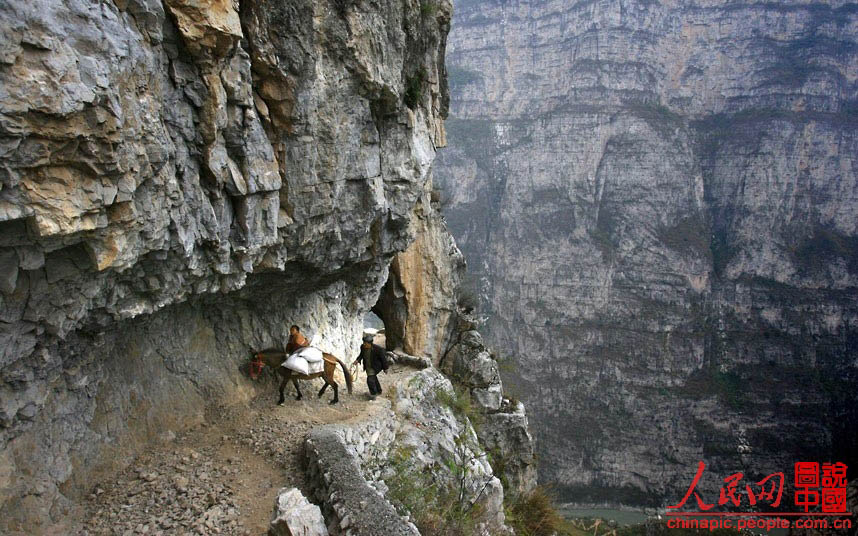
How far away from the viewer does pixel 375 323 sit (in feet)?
185

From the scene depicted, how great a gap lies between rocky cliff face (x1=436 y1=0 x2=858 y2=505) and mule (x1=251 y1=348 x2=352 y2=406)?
37.6 m

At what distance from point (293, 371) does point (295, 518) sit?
3977 millimetres

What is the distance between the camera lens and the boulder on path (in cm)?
617

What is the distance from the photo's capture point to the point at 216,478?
765 cm

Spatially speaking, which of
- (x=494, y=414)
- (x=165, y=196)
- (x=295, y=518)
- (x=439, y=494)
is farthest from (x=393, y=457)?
(x=494, y=414)

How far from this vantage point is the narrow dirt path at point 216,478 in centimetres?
666

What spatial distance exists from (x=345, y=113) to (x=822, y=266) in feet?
189

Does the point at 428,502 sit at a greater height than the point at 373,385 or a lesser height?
lesser

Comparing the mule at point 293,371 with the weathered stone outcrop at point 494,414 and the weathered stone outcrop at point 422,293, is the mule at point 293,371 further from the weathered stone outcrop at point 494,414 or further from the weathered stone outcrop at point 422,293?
the weathered stone outcrop at point 494,414

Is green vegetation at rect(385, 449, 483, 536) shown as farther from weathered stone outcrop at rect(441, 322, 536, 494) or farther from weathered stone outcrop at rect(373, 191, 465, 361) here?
weathered stone outcrop at rect(441, 322, 536, 494)

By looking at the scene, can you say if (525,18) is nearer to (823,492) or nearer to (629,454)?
(629,454)

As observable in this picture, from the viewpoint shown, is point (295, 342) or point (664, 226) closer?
point (295, 342)

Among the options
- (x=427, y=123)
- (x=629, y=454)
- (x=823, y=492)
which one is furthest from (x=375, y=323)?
(x=427, y=123)

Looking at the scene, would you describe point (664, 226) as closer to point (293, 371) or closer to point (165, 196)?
point (293, 371)
